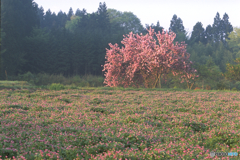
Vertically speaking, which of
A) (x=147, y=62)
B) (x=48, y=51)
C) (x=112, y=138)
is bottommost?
(x=112, y=138)

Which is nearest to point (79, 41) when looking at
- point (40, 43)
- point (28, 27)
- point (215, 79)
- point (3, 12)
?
point (40, 43)

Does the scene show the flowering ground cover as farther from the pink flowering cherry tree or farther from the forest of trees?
the forest of trees

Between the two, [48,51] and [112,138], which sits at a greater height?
[48,51]

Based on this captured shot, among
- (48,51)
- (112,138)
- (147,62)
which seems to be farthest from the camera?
(48,51)

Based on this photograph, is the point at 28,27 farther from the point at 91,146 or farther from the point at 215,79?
the point at 91,146

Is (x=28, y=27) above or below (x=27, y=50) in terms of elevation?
above

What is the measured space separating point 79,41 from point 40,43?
8.70 metres

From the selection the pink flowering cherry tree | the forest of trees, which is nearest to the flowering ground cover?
the pink flowering cherry tree

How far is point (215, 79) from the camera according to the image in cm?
3008

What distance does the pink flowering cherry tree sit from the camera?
2136 cm

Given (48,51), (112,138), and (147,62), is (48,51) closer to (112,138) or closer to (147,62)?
(147,62)

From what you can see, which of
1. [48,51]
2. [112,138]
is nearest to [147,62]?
[112,138]

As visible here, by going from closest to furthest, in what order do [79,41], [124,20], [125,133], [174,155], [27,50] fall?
[174,155] < [125,133] < [27,50] < [79,41] < [124,20]

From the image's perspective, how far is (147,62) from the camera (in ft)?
71.2
